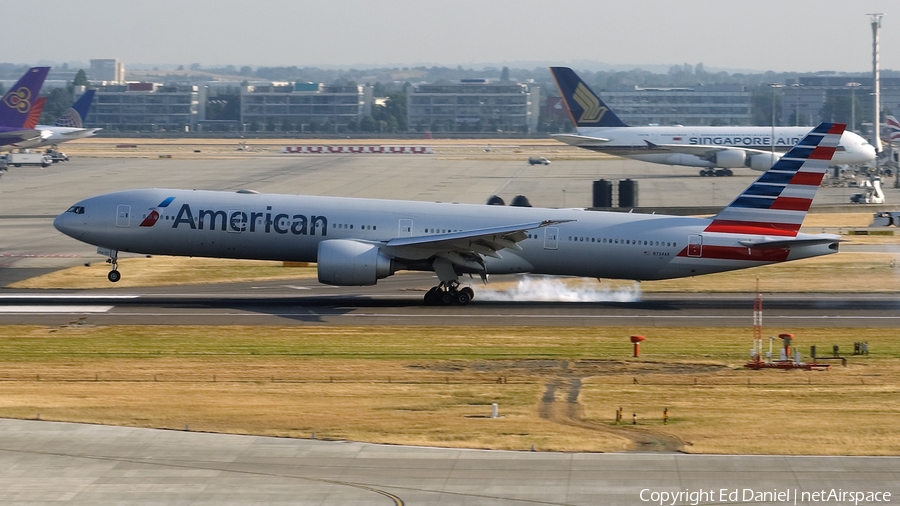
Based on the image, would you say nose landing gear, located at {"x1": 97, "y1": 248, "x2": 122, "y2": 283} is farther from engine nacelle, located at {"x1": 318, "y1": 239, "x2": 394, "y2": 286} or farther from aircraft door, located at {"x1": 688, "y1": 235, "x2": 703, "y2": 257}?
aircraft door, located at {"x1": 688, "y1": 235, "x2": 703, "y2": 257}

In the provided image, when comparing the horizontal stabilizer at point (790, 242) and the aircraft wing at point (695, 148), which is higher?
the aircraft wing at point (695, 148)

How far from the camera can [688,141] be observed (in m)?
119

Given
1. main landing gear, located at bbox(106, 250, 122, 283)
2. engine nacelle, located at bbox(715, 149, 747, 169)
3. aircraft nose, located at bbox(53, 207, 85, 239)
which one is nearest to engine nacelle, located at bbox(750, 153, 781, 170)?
engine nacelle, located at bbox(715, 149, 747, 169)

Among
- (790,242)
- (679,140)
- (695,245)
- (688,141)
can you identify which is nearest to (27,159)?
(679,140)

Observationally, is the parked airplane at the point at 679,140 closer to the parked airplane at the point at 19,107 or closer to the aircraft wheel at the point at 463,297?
the parked airplane at the point at 19,107

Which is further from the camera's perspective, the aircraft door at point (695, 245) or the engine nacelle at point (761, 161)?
the engine nacelle at point (761, 161)

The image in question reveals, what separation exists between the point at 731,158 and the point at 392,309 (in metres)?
82.0

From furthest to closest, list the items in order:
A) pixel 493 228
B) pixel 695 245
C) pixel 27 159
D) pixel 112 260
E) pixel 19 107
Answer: pixel 27 159 → pixel 19 107 → pixel 112 260 → pixel 695 245 → pixel 493 228

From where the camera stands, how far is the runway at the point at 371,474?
63.6 ft

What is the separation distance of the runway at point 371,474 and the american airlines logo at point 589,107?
330ft

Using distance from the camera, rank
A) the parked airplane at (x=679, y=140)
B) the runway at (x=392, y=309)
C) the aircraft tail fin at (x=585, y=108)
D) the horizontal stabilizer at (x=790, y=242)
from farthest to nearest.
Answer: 1. the aircraft tail fin at (x=585, y=108)
2. the parked airplane at (x=679, y=140)
3. the horizontal stabilizer at (x=790, y=242)
4. the runway at (x=392, y=309)

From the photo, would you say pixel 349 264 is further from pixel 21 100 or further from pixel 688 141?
pixel 688 141

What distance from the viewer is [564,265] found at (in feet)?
142

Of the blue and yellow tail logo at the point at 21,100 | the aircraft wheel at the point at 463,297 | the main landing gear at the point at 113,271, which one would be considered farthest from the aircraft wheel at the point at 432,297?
the blue and yellow tail logo at the point at 21,100
